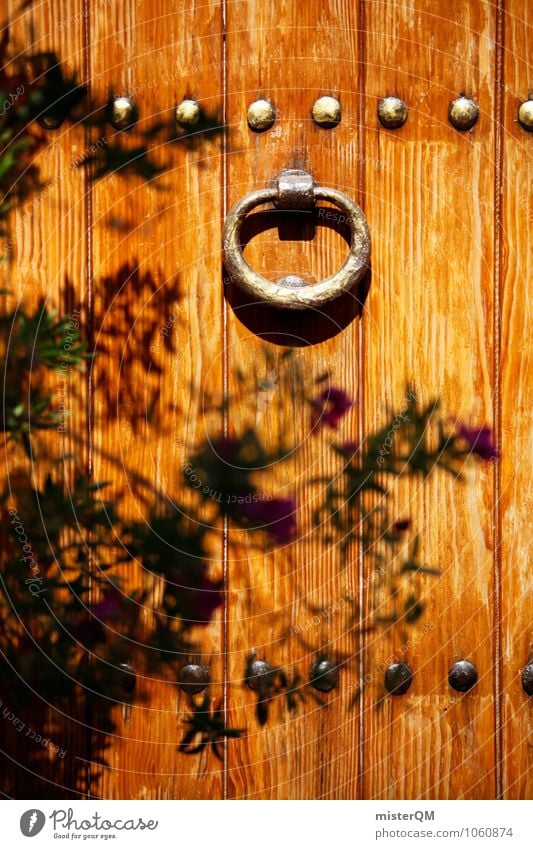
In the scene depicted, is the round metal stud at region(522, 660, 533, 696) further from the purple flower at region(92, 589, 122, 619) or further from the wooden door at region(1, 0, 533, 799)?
the purple flower at region(92, 589, 122, 619)

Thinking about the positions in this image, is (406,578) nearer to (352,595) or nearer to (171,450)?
(352,595)

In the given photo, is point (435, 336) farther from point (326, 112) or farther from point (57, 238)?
point (57, 238)

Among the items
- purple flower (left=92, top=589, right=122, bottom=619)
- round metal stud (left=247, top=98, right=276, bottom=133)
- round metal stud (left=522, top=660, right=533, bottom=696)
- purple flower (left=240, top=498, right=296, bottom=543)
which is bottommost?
round metal stud (left=522, top=660, right=533, bottom=696)

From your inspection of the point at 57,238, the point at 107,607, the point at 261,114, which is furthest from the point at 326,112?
the point at 107,607

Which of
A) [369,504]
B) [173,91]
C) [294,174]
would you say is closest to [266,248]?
[294,174]

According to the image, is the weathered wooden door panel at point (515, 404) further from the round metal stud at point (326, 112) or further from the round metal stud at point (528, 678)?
the round metal stud at point (326, 112)

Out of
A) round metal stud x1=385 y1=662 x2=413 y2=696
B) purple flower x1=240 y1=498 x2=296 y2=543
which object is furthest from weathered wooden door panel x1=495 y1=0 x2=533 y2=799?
purple flower x1=240 y1=498 x2=296 y2=543
